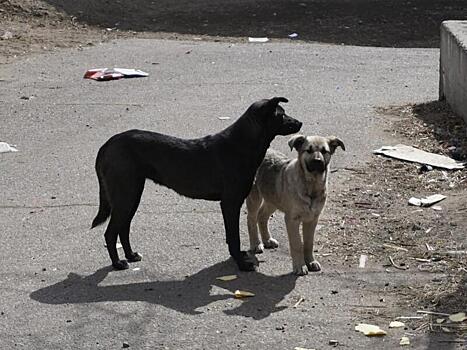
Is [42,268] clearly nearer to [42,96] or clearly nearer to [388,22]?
[42,96]

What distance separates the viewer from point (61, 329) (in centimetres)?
617

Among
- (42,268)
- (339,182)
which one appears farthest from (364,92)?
(42,268)

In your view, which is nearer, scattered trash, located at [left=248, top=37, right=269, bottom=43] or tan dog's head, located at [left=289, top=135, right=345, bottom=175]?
tan dog's head, located at [left=289, top=135, right=345, bottom=175]

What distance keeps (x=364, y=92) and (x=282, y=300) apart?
22.4 feet

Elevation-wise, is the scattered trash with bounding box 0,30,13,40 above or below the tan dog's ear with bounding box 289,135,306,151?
below

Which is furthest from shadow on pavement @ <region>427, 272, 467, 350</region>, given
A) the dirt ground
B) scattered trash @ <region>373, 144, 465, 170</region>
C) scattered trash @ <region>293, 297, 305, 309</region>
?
→ scattered trash @ <region>373, 144, 465, 170</region>

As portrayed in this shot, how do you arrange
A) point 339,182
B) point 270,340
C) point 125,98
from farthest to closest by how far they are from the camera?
1. point 125,98
2. point 339,182
3. point 270,340

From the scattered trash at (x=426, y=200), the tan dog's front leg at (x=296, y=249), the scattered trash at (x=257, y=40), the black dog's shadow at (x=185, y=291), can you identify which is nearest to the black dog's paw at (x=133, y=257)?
the black dog's shadow at (x=185, y=291)

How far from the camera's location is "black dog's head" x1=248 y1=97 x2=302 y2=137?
709 centimetres

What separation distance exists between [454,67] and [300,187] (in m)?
4.97

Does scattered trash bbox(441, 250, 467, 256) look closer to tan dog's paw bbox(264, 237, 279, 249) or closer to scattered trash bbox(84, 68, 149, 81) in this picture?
tan dog's paw bbox(264, 237, 279, 249)

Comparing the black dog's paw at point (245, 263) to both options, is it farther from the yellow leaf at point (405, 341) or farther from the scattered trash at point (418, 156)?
the scattered trash at point (418, 156)

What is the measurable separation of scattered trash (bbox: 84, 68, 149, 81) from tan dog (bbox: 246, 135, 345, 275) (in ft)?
22.4

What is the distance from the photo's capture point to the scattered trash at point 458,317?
20.1 feet
